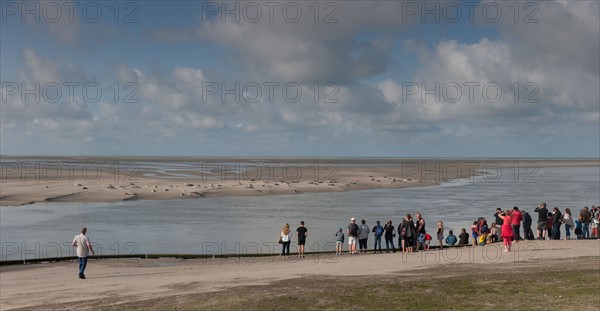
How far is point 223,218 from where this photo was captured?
133 feet

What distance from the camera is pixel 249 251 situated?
29109mm

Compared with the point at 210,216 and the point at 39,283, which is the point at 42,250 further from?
the point at 210,216

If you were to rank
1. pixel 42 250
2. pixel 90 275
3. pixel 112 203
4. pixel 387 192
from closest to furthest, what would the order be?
pixel 90 275, pixel 42 250, pixel 112 203, pixel 387 192

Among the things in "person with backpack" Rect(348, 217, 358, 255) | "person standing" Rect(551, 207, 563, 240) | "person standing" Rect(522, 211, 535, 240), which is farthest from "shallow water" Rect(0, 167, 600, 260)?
"person standing" Rect(551, 207, 563, 240)

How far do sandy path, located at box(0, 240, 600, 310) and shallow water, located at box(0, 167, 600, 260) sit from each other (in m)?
4.61

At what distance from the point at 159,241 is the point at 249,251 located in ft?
18.8

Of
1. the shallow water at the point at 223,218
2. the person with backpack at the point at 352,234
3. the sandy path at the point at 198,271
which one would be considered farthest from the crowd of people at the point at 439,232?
the shallow water at the point at 223,218

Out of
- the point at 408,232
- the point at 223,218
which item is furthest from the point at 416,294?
the point at 223,218

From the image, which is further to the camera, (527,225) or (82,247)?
(527,225)

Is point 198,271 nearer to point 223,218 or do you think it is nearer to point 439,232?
point 439,232

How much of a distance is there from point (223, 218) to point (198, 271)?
18279mm

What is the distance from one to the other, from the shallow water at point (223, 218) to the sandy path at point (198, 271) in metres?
4.61

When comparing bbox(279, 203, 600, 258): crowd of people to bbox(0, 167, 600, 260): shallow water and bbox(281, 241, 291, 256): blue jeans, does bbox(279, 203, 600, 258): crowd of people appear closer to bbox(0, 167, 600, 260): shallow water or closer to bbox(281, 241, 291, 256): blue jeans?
bbox(281, 241, 291, 256): blue jeans

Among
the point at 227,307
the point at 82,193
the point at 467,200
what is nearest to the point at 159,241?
the point at 227,307
